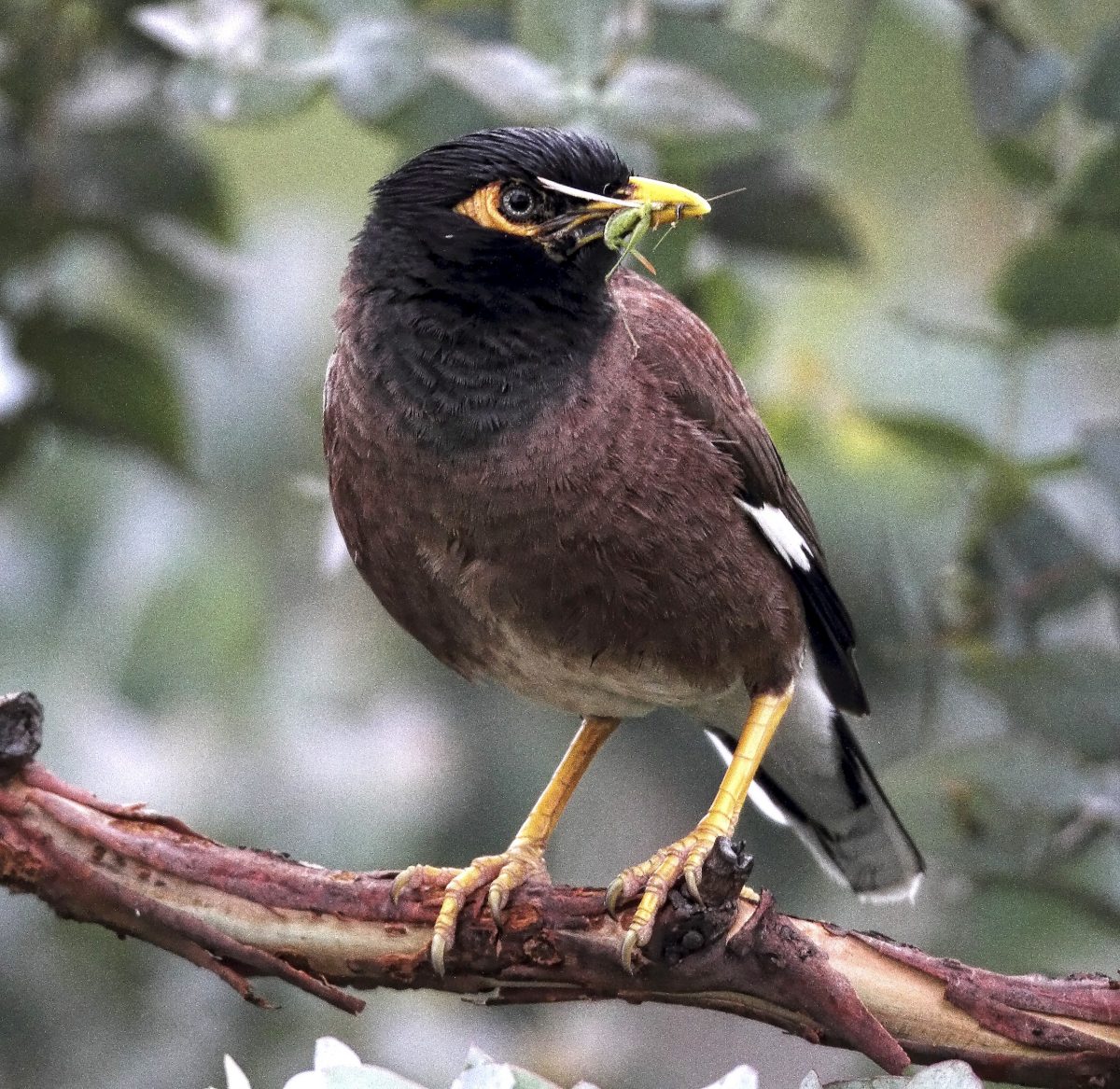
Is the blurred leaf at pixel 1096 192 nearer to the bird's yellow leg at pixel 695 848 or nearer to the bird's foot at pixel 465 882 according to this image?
the bird's yellow leg at pixel 695 848

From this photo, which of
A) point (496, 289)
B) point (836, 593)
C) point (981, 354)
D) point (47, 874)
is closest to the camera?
point (47, 874)

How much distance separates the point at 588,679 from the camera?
8.87 ft

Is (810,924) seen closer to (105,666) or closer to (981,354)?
(981,354)

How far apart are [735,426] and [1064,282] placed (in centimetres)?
101

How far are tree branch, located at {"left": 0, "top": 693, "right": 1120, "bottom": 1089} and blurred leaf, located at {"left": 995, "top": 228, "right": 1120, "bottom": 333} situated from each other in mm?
1566

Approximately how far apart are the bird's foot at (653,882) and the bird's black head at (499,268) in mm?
729

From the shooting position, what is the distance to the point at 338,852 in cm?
380

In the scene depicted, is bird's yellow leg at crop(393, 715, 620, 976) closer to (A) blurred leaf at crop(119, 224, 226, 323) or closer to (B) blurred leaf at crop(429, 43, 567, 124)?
(B) blurred leaf at crop(429, 43, 567, 124)

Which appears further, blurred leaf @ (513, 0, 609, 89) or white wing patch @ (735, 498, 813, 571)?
blurred leaf @ (513, 0, 609, 89)

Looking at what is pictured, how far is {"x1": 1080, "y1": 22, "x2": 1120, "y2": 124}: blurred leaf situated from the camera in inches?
131

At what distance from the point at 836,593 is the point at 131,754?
1.79 metres

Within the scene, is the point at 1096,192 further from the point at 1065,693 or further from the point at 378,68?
the point at 378,68

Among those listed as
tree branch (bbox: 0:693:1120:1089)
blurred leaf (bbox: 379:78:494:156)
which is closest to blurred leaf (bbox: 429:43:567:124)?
blurred leaf (bbox: 379:78:494:156)

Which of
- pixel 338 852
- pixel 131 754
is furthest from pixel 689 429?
pixel 131 754
